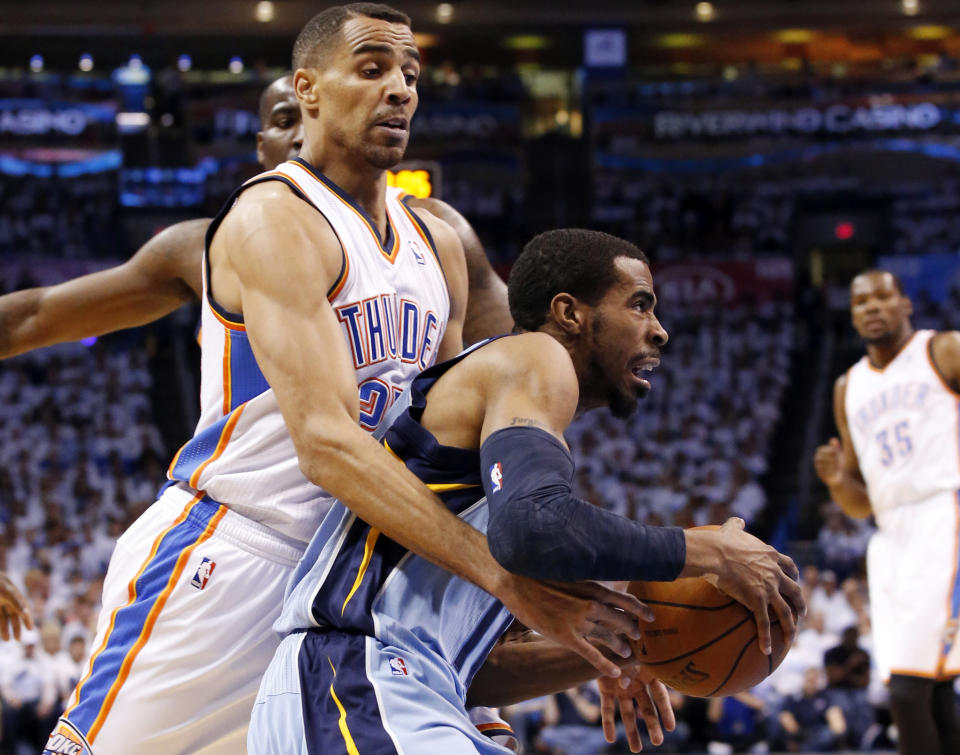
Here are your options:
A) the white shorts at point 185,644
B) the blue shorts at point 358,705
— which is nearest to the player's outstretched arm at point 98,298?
the white shorts at point 185,644

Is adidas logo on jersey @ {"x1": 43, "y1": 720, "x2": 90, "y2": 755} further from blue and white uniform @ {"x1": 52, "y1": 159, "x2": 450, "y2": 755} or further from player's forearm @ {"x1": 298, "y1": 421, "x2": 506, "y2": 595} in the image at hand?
player's forearm @ {"x1": 298, "y1": 421, "x2": 506, "y2": 595}

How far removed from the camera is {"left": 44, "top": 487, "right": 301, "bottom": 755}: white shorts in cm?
255

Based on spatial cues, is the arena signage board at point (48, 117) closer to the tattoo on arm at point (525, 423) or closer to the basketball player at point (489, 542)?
the basketball player at point (489, 542)

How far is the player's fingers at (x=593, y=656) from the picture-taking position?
2.14 meters

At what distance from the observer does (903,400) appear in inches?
222

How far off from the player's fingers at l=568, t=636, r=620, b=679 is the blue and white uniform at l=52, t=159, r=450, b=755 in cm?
74

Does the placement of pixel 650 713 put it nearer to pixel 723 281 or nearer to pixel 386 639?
pixel 386 639

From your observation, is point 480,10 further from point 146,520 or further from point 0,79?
point 146,520

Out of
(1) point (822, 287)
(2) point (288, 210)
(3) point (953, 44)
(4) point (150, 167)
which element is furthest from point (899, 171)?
(2) point (288, 210)

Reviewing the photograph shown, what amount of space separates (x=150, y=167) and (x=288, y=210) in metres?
15.3

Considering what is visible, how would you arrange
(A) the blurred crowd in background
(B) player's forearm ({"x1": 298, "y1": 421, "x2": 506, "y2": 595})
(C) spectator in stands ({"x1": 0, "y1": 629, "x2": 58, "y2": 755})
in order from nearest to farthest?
1. (B) player's forearm ({"x1": 298, "y1": 421, "x2": 506, "y2": 595})
2. (C) spectator in stands ({"x1": 0, "y1": 629, "x2": 58, "y2": 755})
3. (A) the blurred crowd in background

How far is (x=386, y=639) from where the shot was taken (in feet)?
7.23

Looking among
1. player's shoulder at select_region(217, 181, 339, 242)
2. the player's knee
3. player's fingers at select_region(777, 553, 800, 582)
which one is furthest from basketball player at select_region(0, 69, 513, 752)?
the player's knee

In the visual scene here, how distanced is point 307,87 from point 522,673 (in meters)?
1.45
